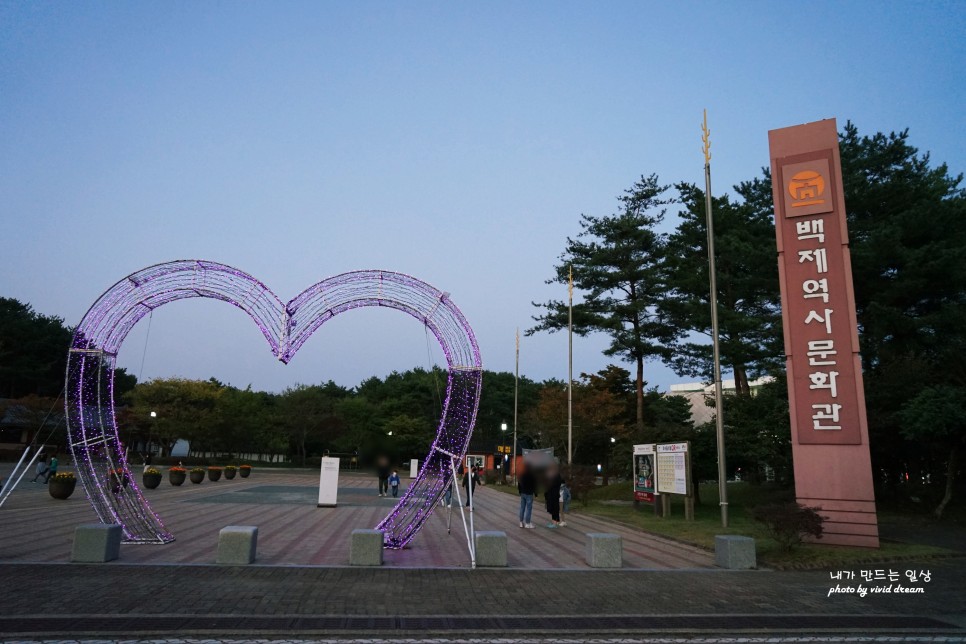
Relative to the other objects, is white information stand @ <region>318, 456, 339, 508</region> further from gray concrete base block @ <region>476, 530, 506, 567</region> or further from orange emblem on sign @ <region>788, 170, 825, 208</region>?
orange emblem on sign @ <region>788, 170, 825, 208</region>

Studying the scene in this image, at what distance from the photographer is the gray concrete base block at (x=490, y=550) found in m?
10.2

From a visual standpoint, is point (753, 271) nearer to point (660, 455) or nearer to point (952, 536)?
point (660, 455)

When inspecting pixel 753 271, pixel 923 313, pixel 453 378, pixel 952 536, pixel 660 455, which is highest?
pixel 753 271

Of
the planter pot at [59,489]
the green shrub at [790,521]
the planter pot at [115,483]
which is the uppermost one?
the planter pot at [115,483]

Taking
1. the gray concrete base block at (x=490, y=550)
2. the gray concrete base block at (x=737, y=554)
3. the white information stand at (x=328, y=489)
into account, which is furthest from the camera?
the white information stand at (x=328, y=489)

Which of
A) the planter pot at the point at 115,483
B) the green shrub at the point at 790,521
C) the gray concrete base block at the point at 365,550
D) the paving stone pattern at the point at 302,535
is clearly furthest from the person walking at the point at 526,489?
the planter pot at the point at 115,483

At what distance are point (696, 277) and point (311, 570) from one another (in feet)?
74.3

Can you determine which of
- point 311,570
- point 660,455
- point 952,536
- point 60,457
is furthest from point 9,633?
point 60,457

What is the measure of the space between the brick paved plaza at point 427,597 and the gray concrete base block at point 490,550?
0.39 meters

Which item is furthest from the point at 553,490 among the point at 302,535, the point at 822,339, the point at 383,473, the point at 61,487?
the point at 61,487

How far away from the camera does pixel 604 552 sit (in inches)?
415

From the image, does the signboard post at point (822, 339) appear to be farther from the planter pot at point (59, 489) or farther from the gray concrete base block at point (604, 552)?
the planter pot at point (59, 489)

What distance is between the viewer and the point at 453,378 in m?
11.9

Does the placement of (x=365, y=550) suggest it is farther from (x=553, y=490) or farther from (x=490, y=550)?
(x=553, y=490)
